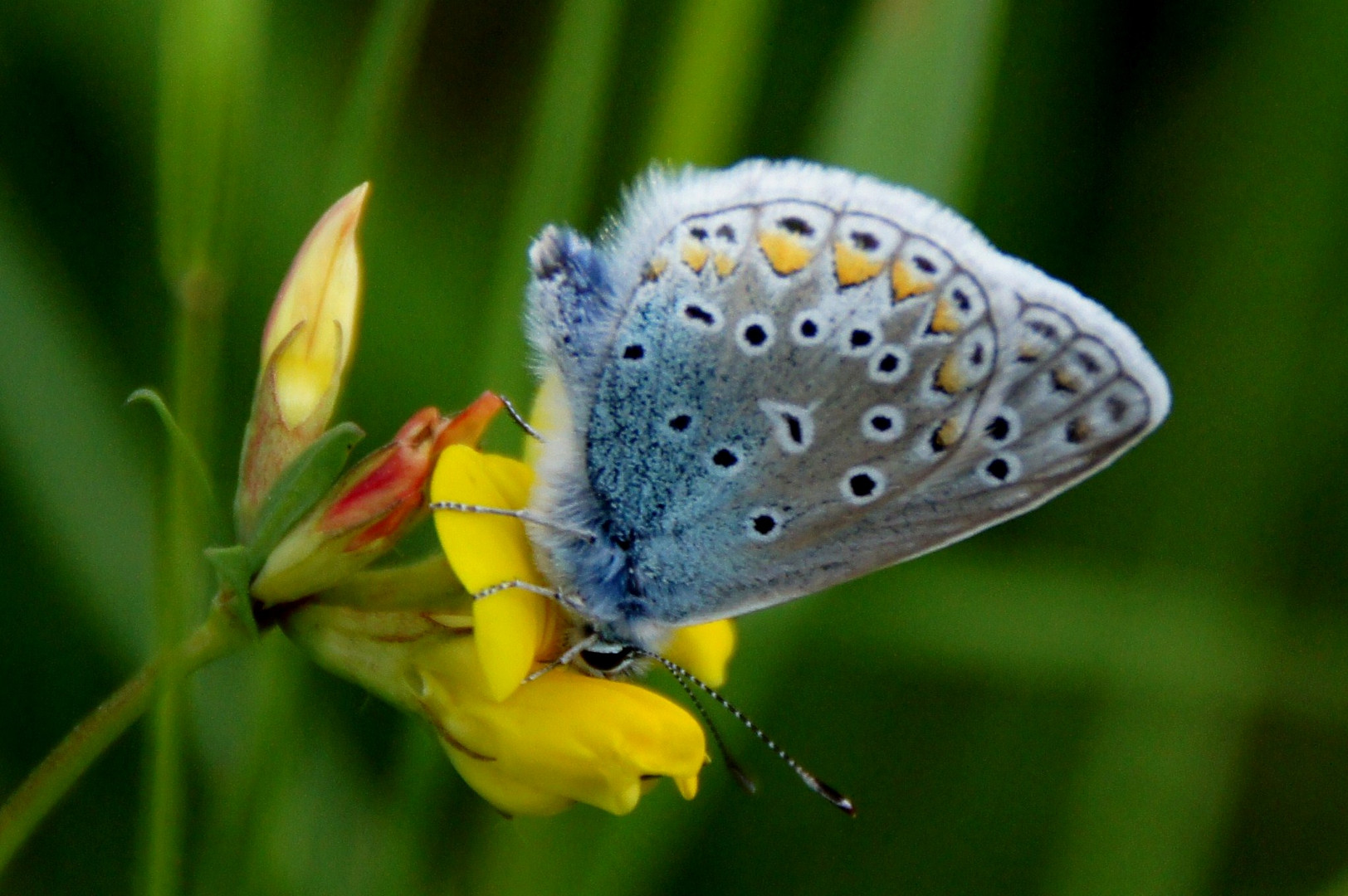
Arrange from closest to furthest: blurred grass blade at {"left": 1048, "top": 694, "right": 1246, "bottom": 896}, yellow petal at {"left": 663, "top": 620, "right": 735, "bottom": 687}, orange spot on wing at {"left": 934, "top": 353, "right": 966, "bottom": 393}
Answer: orange spot on wing at {"left": 934, "top": 353, "right": 966, "bottom": 393}, yellow petal at {"left": 663, "top": 620, "right": 735, "bottom": 687}, blurred grass blade at {"left": 1048, "top": 694, "right": 1246, "bottom": 896}

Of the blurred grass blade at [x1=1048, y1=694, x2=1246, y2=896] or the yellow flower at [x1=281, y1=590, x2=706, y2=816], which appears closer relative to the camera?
the yellow flower at [x1=281, y1=590, x2=706, y2=816]

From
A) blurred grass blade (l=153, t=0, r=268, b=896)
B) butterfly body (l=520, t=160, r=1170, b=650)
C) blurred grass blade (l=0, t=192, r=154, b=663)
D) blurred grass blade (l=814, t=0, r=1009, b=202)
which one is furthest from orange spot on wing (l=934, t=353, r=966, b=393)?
blurred grass blade (l=0, t=192, r=154, b=663)

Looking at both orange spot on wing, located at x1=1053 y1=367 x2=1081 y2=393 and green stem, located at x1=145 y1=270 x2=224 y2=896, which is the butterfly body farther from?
green stem, located at x1=145 y1=270 x2=224 y2=896

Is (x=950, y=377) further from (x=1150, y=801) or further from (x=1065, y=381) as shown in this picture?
(x=1150, y=801)

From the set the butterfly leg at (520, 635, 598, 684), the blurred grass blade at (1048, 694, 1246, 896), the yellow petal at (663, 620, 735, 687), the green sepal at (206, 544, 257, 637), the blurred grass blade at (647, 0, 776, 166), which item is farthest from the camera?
the blurred grass blade at (1048, 694, 1246, 896)

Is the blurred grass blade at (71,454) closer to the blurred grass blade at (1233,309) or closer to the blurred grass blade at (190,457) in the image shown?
the blurred grass blade at (190,457)

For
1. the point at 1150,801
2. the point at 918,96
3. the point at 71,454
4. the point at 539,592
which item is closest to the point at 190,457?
the point at 539,592

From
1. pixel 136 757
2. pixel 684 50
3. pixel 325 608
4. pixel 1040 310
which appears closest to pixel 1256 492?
pixel 1040 310
